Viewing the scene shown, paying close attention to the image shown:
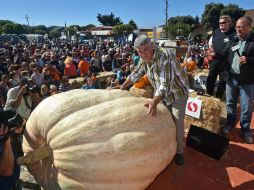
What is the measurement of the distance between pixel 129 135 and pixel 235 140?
2.51 m

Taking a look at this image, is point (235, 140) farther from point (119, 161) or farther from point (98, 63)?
point (98, 63)

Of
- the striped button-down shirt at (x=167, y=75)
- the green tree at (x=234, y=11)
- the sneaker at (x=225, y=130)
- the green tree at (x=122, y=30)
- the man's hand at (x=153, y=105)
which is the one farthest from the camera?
the green tree at (x=122, y=30)

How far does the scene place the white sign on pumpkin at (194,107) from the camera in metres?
5.66

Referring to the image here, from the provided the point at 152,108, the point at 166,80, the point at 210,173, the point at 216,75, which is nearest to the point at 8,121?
the point at 152,108

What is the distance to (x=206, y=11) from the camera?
61812 mm

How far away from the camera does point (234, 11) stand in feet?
188

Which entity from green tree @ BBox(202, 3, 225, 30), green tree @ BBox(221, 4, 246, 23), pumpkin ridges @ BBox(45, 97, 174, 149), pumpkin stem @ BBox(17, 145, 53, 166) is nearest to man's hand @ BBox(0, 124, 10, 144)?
pumpkin stem @ BBox(17, 145, 53, 166)

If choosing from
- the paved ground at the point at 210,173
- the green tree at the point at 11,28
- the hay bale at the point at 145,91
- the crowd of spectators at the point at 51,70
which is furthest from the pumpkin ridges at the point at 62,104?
the green tree at the point at 11,28

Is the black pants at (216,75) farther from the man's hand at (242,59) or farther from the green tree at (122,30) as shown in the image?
the green tree at (122,30)

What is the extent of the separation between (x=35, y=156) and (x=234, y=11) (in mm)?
60437

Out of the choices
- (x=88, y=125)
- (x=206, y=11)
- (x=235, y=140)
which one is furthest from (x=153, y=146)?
(x=206, y=11)

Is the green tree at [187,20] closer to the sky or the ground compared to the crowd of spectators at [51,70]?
closer to the sky

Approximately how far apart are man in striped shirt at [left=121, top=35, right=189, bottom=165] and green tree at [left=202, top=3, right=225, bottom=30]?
191 ft

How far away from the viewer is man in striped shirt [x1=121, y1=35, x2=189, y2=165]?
365 centimetres
